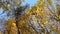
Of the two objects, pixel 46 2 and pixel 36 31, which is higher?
pixel 46 2

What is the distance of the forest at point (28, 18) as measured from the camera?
10344 mm

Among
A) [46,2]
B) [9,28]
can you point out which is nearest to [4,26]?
[9,28]

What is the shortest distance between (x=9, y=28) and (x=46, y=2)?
2328 millimetres

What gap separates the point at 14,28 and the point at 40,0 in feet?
6.45

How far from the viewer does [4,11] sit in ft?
33.8

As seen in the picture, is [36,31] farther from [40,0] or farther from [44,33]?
[40,0]

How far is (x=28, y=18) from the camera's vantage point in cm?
1059

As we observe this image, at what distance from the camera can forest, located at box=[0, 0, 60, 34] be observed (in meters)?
10.3

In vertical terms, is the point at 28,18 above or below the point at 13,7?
A: below

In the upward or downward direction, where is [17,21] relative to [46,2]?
downward

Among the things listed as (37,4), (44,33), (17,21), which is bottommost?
(44,33)

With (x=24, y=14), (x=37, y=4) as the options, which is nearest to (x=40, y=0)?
(x=37, y=4)

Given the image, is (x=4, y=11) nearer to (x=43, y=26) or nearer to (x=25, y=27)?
(x=25, y=27)

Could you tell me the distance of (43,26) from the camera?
10.7 meters
